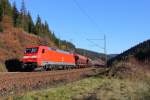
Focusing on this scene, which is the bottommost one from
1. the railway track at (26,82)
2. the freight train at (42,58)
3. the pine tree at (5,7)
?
the railway track at (26,82)

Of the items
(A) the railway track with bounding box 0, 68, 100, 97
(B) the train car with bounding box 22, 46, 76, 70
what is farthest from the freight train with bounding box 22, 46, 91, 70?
(A) the railway track with bounding box 0, 68, 100, 97

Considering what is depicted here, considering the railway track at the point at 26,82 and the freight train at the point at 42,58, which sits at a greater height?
the freight train at the point at 42,58

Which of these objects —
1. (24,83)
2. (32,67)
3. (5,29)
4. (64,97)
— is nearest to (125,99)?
(64,97)

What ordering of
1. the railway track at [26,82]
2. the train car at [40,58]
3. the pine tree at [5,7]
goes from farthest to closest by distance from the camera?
1. the pine tree at [5,7]
2. the train car at [40,58]
3. the railway track at [26,82]

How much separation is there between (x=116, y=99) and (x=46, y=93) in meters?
3.15

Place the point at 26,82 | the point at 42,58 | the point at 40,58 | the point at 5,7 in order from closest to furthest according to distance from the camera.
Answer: the point at 26,82 → the point at 40,58 → the point at 42,58 → the point at 5,7

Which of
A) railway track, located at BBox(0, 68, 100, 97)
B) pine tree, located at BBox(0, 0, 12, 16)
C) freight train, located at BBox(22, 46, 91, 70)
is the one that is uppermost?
pine tree, located at BBox(0, 0, 12, 16)

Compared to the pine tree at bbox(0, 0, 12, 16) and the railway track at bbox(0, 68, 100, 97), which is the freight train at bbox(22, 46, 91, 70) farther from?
the pine tree at bbox(0, 0, 12, 16)

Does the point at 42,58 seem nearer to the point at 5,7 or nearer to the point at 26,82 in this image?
the point at 26,82

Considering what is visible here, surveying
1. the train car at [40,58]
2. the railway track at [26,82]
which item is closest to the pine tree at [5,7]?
the train car at [40,58]

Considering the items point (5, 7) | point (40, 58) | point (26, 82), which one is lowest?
point (26, 82)

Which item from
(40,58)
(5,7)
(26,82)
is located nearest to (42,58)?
(40,58)

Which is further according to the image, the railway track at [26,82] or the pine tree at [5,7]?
the pine tree at [5,7]

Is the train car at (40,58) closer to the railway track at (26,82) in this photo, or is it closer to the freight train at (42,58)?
the freight train at (42,58)
